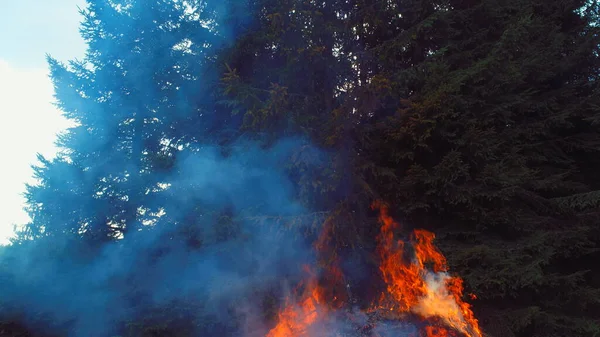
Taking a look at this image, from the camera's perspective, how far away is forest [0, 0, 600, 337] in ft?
Answer: 19.5

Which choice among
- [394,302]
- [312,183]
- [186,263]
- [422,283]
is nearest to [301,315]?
[394,302]

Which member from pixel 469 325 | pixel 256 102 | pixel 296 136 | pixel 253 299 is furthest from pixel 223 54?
pixel 469 325

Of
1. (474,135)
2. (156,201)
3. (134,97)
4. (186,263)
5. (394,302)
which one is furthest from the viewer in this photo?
(134,97)

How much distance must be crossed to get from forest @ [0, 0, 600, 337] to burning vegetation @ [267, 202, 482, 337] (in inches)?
1.3

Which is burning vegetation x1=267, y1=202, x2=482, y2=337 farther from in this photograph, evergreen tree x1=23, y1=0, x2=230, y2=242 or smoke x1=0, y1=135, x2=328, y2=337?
evergreen tree x1=23, y1=0, x2=230, y2=242

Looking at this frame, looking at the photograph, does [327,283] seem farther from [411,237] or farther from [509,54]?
[509,54]

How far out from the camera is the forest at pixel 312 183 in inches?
234

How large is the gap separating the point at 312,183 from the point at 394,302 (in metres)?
2.54

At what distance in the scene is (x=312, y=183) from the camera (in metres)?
6.35

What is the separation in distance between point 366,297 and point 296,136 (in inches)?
137

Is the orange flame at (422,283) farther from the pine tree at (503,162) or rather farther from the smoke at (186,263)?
the smoke at (186,263)

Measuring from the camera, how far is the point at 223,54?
25.3 ft

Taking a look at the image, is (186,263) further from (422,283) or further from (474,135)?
(474,135)

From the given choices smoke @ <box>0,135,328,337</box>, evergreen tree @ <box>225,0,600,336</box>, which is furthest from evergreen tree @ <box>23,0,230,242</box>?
evergreen tree @ <box>225,0,600,336</box>
